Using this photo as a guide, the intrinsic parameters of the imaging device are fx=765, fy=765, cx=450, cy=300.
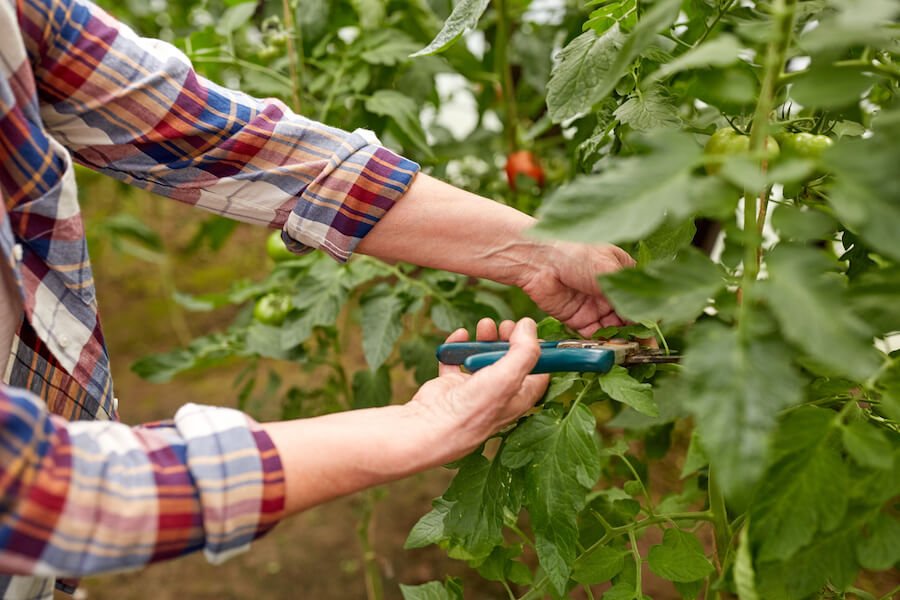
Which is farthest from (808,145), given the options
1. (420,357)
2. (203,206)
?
(420,357)

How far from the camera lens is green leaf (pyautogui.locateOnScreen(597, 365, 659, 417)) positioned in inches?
23.2

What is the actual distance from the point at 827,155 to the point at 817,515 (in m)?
0.21

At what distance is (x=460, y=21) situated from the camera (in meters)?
0.63

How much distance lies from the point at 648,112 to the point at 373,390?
2.17 feet

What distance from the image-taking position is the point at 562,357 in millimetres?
620

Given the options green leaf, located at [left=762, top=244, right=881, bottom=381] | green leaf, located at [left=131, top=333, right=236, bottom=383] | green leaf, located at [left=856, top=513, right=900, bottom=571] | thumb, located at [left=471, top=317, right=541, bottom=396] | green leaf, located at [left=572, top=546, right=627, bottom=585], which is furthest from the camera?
green leaf, located at [left=131, top=333, right=236, bottom=383]

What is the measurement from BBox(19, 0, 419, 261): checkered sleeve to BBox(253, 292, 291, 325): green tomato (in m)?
0.41

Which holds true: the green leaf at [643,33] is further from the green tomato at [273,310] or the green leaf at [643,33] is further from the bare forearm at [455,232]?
the green tomato at [273,310]

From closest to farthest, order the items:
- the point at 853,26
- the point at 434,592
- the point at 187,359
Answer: the point at 853,26, the point at 434,592, the point at 187,359

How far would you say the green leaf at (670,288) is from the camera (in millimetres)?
414

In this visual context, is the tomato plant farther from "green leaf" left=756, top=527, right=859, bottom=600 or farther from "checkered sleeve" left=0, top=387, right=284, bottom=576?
"checkered sleeve" left=0, top=387, right=284, bottom=576

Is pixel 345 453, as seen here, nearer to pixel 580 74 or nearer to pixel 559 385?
pixel 559 385

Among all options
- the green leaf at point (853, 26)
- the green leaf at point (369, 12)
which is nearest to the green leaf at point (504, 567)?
the green leaf at point (853, 26)

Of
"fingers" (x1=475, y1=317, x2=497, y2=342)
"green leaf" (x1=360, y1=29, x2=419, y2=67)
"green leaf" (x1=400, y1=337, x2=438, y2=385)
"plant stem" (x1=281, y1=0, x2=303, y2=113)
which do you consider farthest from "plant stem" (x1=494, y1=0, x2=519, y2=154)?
"fingers" (x1=475, y1=317, x2=497, y2=342)
